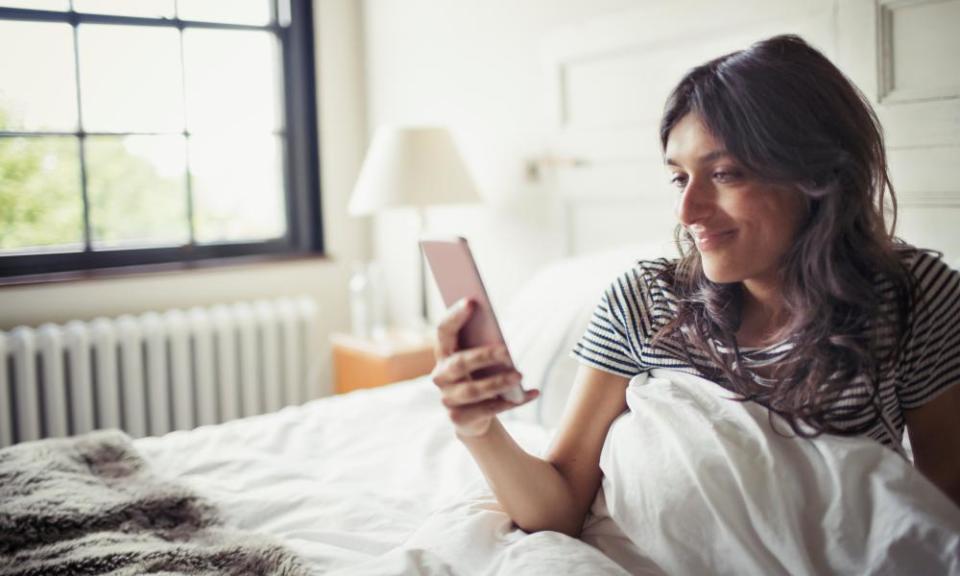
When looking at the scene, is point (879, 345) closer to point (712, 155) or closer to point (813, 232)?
point (813, 232)

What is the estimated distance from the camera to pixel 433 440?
1505mm

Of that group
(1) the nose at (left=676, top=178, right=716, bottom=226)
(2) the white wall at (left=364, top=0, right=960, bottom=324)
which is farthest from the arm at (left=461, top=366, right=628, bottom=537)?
(2) the white wall at (left=364, top=0, right=960, bottom=324)

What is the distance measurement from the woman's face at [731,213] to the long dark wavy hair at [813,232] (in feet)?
0.05

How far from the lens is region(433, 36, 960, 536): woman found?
97 cm

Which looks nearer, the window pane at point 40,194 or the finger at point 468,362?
the finger at point 468,362

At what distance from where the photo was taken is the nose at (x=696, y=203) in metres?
1.02

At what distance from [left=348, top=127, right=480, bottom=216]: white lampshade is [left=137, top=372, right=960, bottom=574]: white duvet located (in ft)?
3.96

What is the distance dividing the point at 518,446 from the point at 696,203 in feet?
1.22

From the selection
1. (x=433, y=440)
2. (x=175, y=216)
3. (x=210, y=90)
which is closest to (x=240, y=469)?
(x=433, y=440)

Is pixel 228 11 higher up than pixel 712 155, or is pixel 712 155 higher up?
pixel 228 11

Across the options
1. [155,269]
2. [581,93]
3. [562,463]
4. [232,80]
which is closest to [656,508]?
[562,463]

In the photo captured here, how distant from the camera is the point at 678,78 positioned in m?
1.85

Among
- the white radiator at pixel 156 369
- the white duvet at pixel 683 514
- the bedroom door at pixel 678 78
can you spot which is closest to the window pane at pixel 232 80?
the white radiator at pixel 156 369

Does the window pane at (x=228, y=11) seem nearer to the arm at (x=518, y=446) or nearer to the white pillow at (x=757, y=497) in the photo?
the arm at (x=518, y=446)
